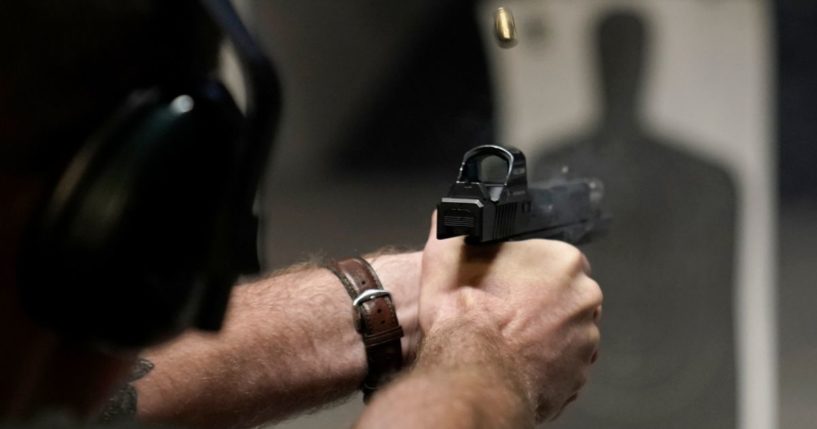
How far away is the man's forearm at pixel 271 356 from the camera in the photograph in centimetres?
90

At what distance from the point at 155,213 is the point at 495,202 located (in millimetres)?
410

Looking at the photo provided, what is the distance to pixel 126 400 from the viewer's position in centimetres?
81

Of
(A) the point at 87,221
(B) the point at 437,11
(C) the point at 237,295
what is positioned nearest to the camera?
A: (A) the point at 87,221

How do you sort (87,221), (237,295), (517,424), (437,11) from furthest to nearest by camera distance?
(437,11)
(237,295)
(517,424)
(87,221)

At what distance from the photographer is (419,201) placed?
4.95 feet

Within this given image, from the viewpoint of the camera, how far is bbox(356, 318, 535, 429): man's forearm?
1.86 feet

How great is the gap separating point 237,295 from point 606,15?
0.84 m

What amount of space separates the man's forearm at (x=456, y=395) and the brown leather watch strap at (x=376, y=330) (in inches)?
10.4

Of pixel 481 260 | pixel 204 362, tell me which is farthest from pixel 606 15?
pixel 204 362

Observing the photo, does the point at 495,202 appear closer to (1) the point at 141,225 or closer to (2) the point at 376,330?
(2) the point at 376,330

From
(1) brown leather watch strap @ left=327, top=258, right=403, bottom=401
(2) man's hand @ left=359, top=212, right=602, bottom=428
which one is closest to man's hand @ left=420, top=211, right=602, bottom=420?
(2) man's hand @ left=359, top=212, right=602, bottom=428

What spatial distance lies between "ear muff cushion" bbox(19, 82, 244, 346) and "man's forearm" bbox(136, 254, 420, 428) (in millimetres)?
418

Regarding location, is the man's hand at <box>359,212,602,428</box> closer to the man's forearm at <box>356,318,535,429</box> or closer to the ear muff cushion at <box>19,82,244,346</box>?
the man's forearm at <box>356,318,535,429</box>

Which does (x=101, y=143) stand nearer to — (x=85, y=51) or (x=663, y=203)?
(x=85, y=51)
